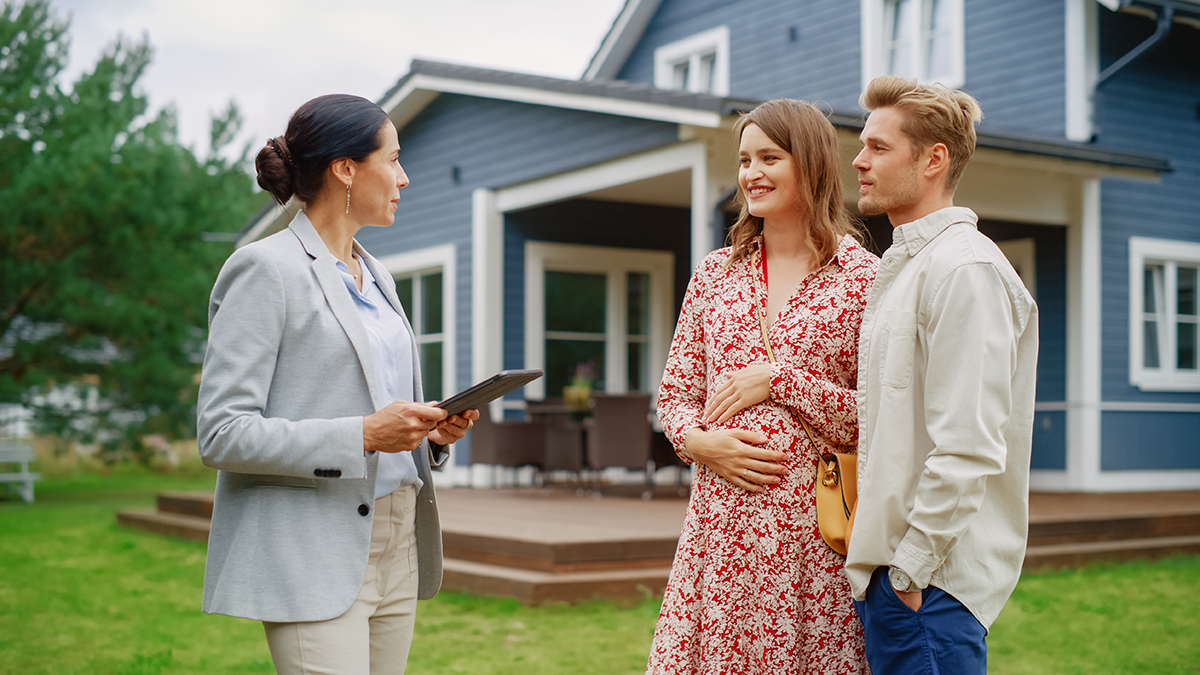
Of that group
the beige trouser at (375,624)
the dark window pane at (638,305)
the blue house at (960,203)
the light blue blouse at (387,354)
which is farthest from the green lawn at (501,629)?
the dark window pane at (638,305)

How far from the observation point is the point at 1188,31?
981 centimetres

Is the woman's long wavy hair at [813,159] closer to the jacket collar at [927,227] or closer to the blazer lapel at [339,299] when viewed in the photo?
the jacket collar at [927,227]

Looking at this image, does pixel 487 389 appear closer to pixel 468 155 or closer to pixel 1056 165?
pixel 1056 165

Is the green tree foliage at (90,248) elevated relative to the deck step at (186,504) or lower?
elevated

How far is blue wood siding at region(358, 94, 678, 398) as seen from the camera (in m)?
8.59

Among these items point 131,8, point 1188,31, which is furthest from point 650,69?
point 131,8

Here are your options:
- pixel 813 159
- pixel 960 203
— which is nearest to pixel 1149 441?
pixel 960 203

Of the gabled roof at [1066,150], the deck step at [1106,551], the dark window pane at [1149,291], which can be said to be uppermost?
the gabled roof at [1066,150]

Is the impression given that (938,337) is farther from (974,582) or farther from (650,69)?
(650,69)

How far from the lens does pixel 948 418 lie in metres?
1.67

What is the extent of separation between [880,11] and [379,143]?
997 centimetres

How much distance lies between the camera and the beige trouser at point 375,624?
1755 mm

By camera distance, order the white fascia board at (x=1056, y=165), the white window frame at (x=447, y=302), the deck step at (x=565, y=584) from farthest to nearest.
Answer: the white window frame at (x=447, y=302), the white fascia board at (x=1056, y=165), the deck step at (x=565, y=584)

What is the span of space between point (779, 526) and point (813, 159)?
0.75m
